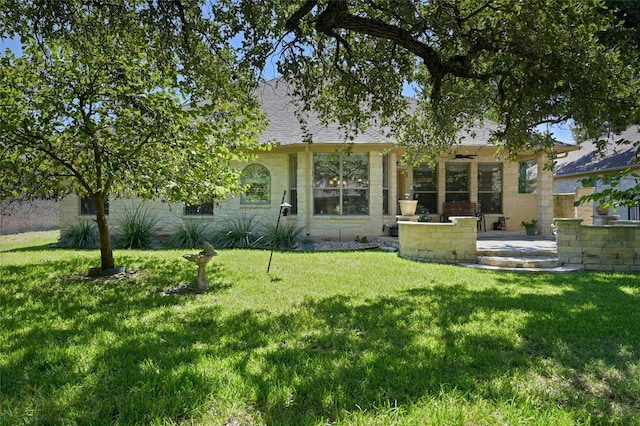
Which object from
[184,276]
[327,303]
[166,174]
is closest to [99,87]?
[166,174]

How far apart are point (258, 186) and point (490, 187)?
30.1 feet

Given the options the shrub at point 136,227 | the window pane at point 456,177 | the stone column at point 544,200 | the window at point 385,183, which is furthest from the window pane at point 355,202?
the shrub at point 136,227

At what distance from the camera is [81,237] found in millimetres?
12727

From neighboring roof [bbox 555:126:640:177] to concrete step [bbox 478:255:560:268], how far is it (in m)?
8.59

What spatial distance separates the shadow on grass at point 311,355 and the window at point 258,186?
772 centimetres

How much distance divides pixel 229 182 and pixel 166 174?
5.77 feet

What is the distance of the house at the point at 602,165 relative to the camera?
16.5m

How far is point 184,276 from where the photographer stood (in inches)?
297

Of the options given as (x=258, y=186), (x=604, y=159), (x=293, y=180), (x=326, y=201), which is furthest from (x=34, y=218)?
(x=604, y=159)

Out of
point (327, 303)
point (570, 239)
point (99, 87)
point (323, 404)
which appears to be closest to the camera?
point (323, 404)

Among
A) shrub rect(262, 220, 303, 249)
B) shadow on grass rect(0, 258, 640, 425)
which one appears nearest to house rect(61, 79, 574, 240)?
shrub rect(262, 220, 303, 249)

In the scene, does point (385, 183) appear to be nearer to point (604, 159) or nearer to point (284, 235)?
point (284, 235)

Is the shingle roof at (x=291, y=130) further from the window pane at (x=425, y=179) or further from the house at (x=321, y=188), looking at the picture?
the window pane at (x=425, y=179)

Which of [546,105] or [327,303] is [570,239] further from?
[327,303]
